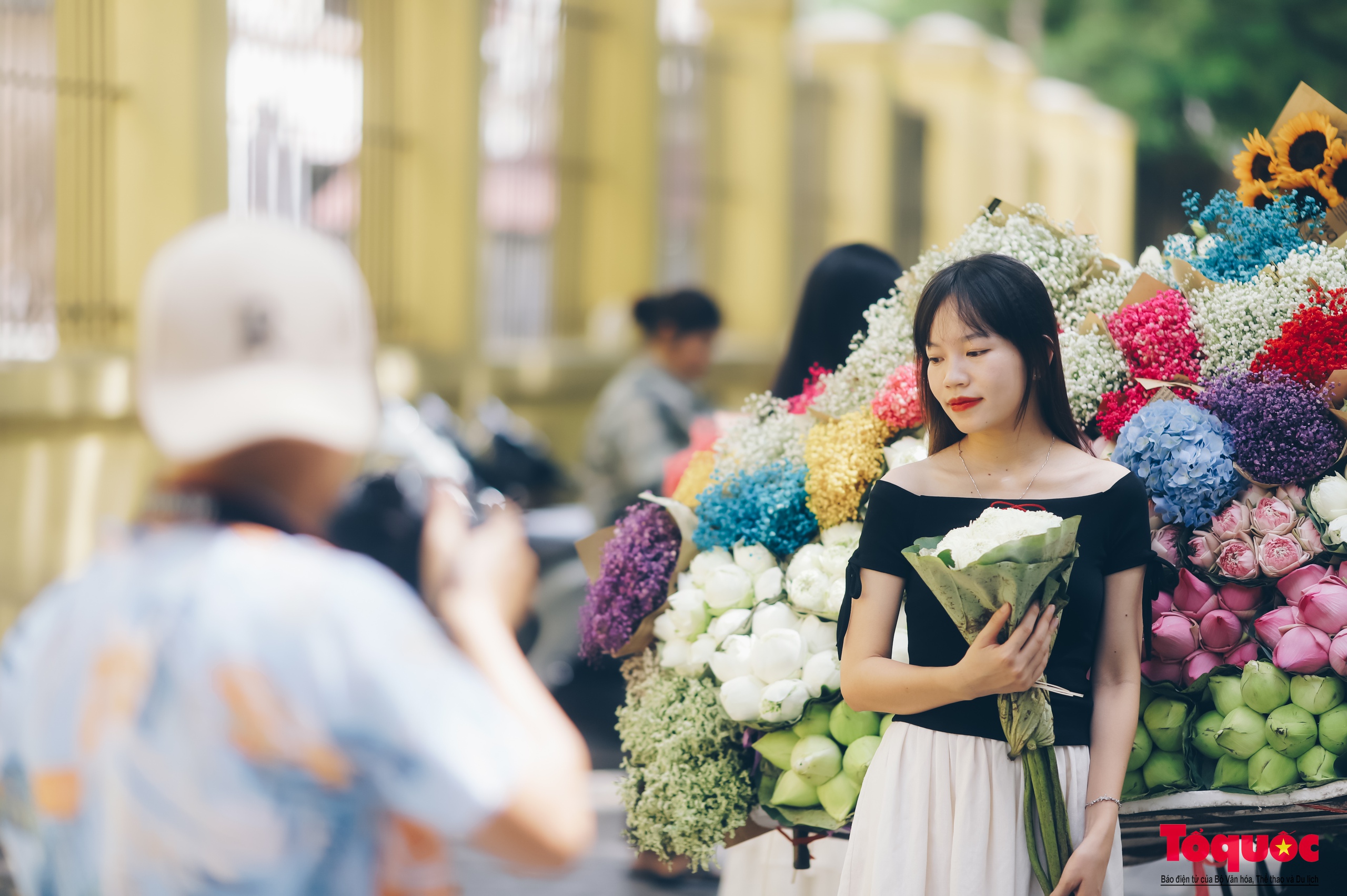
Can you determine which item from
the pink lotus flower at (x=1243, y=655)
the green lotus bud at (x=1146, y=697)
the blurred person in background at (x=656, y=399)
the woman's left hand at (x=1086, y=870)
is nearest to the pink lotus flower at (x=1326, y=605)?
the pink lotus flower at (x=1243, y=655)

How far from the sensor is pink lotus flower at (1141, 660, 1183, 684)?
2609mm

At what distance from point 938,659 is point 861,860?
41cm

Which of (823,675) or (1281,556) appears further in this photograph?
(823,675)

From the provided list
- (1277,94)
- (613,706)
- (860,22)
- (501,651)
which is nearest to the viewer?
(501,651)

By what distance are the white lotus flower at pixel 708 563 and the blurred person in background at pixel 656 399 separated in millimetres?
3153

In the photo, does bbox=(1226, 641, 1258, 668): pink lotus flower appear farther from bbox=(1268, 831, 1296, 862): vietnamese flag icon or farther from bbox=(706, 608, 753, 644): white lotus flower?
bbox=(706, 608, 753, 644): white lotus flower

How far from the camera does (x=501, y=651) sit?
4.64 ft

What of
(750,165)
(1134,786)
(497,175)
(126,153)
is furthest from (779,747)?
(750,165)

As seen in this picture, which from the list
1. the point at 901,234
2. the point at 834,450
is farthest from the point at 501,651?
the point at 901,234

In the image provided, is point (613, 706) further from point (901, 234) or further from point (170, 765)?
point (901, 234)

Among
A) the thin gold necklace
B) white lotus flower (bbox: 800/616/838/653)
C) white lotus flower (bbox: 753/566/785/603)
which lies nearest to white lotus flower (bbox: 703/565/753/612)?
white lotus flower (bbox: 753/566/785/603)

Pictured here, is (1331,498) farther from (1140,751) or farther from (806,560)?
(806,560)

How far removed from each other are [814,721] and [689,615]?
13.9 inches

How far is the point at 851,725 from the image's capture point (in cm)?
268
